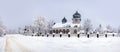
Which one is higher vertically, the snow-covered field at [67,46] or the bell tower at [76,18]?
the bell tower at [76,18]

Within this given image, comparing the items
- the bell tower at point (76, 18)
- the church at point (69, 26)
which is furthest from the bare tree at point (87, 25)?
the bell tower at point (76, 18)

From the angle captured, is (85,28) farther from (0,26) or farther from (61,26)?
(0,26)

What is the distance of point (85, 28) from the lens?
97688 mm

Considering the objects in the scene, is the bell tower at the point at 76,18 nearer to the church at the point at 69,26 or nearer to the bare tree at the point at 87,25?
the church at the point at 69,26

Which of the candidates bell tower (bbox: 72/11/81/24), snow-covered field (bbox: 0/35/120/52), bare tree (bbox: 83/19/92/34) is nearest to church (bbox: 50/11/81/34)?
bell tower (bbox: 72/11/81/24)

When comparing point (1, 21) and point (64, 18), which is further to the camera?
point (64, 18)

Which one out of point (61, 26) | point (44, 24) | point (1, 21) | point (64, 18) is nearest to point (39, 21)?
point (44, 24)

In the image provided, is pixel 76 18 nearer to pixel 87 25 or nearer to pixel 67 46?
pixel 87 25

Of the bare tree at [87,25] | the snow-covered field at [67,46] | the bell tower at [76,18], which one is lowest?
the snow-covered field at [67,46]

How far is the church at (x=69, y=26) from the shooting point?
108 metres

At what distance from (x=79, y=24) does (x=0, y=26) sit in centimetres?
4454

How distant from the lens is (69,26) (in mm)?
109125

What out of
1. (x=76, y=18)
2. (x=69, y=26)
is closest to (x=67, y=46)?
(x=69, y=26)

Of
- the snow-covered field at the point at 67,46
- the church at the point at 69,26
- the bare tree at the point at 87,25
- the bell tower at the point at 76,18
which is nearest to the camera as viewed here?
the snow-covered field at the point at 67,46
